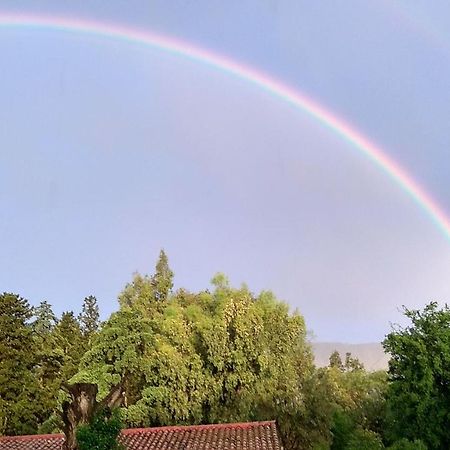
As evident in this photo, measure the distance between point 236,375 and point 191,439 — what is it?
21.9ft

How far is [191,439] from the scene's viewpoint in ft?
55.5

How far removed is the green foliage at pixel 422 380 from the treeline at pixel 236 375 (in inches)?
1.4

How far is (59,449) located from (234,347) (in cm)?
868

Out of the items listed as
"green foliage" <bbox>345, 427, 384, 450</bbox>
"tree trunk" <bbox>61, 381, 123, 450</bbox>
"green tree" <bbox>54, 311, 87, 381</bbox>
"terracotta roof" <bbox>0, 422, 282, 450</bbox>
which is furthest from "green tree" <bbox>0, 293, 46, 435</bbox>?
"tree trunk" <bbox>61, 381, 123, 450</bbox>

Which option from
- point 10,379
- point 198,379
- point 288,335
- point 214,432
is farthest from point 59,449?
point 10,379

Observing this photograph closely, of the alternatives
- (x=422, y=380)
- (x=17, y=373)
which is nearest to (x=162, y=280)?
(x=17, y=373)

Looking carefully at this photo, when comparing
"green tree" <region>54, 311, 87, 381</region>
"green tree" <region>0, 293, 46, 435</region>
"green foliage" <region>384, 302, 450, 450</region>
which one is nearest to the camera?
"green foliage" <region>384, 302, 450, 450</region>

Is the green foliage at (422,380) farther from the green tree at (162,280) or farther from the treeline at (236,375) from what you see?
the green tree at (162,280)

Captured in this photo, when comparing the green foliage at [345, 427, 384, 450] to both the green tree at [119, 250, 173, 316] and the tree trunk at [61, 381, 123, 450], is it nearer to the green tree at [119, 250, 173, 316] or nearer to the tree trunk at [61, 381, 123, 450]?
the tree trunk at [61, 381, 123, 450]

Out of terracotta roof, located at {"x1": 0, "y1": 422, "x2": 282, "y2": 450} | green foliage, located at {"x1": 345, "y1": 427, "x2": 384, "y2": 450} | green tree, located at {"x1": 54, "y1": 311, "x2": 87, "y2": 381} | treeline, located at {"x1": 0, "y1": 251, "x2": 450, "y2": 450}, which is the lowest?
green foliage, located at {"x1": 345, "y1": 427, "x2": 384, "y2": 450}

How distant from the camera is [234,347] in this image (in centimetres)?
2388

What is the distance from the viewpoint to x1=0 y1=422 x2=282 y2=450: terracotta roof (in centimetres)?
1633

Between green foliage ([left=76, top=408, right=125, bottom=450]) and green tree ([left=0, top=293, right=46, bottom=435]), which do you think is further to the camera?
green tree ([left=0, top=293, right=46, bottom=435])

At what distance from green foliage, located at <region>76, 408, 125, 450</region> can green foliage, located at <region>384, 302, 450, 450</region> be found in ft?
41.2
